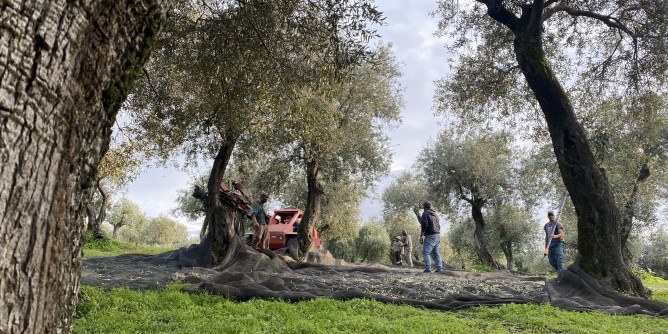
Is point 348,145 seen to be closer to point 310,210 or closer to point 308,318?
point 310,210

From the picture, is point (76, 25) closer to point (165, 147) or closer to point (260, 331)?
point (260, 331)

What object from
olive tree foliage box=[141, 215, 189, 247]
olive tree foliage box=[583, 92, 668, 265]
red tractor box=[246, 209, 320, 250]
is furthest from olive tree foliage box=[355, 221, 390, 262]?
olive tree foliage box=[141, 215, 189, 247]

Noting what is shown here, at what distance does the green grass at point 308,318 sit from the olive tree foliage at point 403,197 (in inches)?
1184

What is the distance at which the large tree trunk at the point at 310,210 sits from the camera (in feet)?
65.6

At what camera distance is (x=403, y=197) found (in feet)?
126

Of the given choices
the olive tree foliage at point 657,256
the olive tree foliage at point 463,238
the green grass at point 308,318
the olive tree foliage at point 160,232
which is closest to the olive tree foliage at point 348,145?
the green grass at point 308,318

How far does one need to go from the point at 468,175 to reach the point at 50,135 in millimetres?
28739

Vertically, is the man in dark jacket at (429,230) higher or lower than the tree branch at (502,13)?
lower

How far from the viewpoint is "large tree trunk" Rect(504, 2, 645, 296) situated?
9.97 m

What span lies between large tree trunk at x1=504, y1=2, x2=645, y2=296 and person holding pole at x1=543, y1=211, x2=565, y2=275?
2996mm

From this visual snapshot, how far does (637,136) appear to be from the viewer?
56.2 feet

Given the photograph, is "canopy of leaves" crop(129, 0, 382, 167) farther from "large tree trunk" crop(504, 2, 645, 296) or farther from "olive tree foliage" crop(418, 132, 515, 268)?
"olive tree foliage" crop(418, 132, 515, 268)

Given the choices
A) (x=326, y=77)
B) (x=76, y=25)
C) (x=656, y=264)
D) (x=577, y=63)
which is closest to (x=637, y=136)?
(x=577, y=63)

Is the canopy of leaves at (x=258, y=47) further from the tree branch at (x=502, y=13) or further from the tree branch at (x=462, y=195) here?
the tree branch at (x=462, y=195)
